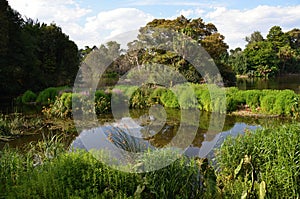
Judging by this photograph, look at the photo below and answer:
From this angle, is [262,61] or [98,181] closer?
[98,181]

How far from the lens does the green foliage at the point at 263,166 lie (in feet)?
11.0

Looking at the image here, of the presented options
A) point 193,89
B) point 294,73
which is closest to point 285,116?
point 193,89

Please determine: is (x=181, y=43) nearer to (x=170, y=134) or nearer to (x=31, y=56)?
(x=31, y=56)

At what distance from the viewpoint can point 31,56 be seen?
1930 cm

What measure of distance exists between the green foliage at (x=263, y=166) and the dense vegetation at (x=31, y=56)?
625 inches

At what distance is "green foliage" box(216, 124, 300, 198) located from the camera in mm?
3359

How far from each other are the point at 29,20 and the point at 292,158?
25.6m

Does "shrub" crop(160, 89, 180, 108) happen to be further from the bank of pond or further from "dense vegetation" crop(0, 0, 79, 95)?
"dense vegetation" crop(0, 0, 79, 95)

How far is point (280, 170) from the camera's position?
11.3ft

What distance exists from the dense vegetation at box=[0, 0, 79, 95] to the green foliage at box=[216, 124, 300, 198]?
15.9 metres

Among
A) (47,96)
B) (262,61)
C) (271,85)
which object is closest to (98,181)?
(47,96)

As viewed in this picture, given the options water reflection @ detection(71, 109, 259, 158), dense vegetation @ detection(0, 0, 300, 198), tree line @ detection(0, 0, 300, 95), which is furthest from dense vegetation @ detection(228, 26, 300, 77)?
water reflection @ detection(71, 109, 259, 158)

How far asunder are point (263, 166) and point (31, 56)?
59.8ft

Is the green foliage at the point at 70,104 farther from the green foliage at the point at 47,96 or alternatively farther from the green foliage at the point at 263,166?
the green foliage at the point at 263,166
